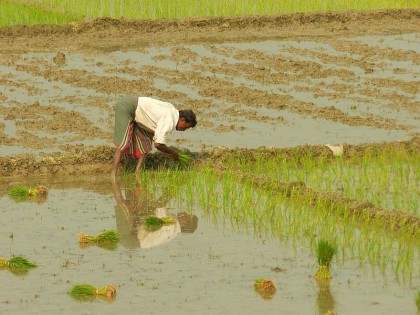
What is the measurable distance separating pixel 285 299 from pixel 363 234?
1253 mm

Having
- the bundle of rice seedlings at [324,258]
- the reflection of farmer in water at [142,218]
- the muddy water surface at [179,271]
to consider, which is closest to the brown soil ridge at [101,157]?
the reflection of farmer in water at [142,218]

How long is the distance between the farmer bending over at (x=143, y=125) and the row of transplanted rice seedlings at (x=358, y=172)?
79 centimetres

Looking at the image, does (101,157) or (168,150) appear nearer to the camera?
(168,150)

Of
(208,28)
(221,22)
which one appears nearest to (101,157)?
(208,28)

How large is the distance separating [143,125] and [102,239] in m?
1.88

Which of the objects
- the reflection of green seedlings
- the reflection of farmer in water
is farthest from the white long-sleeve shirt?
the reflection of green seedlings

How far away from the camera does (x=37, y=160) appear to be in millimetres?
9219

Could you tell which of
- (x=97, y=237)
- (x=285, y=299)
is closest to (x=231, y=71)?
(x=97, y=237)

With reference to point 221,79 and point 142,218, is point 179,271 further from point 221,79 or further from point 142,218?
point 221,79

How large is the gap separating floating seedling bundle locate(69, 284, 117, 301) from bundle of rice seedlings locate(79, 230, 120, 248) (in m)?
1.06

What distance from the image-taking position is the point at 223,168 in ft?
29.5

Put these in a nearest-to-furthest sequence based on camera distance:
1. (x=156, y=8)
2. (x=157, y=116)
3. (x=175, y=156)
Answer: (x=157, y=116) < (x=175, y=156) < (x=156, y=8)

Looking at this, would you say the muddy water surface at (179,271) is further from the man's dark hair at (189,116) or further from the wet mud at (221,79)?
the wet mud at (221,79)

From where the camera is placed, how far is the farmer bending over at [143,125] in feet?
27.8
